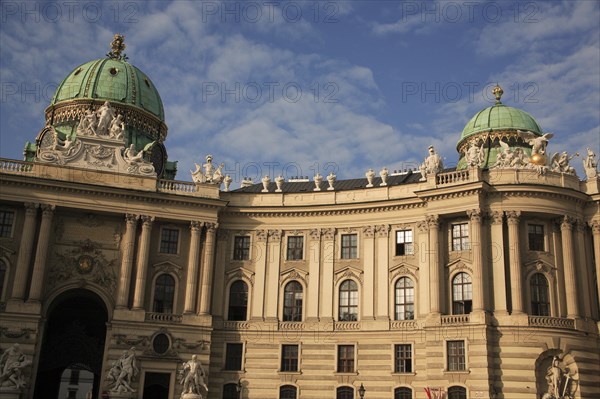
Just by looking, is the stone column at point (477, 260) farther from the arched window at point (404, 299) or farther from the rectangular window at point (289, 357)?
the rectangular window at point (289, 357)

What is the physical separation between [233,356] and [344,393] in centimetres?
794

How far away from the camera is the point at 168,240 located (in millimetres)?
48531

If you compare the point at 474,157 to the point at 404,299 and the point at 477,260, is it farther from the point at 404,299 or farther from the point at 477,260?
the point at 404,299

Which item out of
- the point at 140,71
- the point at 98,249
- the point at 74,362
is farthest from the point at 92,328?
the point at 140,71

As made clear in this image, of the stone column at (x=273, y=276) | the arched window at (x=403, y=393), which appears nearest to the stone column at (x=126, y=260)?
the stone column at (x=273, y=276)

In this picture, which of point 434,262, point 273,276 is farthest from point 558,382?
point 273,276

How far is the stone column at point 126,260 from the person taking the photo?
149 feet

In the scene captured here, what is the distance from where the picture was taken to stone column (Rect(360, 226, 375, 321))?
45969 millimetres

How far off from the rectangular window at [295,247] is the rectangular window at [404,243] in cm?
687

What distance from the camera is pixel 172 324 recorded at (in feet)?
150

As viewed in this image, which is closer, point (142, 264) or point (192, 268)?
point (142, 264)

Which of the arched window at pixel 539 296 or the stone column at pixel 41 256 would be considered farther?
the stone column at pixel 41 256

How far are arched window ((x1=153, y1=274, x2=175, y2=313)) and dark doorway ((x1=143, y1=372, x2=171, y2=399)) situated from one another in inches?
174

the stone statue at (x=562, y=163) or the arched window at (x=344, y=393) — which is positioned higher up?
the stone statue at (x=562, y=163)
